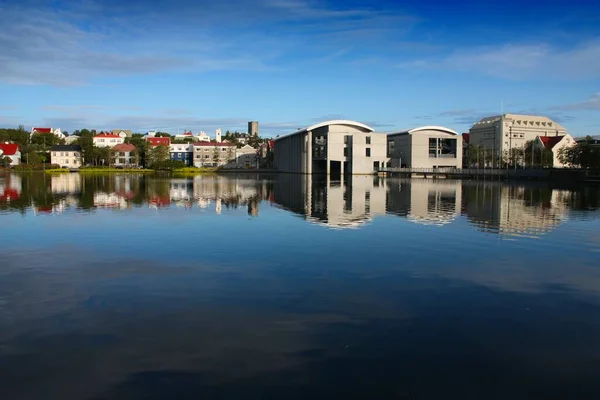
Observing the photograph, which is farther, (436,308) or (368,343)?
(436,308)

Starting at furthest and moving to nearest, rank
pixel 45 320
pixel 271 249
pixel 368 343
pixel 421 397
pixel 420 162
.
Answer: pixel 420 162, pixel 271 249, pixel 45 320, pixel 368 343, pixel 421 397

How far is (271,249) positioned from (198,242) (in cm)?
244

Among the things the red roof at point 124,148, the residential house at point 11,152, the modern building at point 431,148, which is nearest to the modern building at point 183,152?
the red roof at point 124,148

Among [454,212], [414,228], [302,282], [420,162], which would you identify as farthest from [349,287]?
[420,162]

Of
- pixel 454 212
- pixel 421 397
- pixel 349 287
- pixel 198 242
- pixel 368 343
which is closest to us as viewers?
pixel 421 397

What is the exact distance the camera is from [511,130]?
106 m

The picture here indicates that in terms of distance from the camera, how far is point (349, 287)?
358 inches

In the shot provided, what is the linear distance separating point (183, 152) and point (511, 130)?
76048mm

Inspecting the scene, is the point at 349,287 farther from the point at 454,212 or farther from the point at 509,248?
the point at 454,212

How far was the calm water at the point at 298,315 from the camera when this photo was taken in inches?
211

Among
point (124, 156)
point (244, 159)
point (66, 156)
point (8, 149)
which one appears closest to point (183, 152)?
point (124, 156)

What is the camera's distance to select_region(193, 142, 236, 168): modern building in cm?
11961

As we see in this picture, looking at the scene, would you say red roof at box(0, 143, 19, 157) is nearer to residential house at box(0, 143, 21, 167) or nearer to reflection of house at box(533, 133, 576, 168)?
A: residential house at box(0, 143, 21, 167)

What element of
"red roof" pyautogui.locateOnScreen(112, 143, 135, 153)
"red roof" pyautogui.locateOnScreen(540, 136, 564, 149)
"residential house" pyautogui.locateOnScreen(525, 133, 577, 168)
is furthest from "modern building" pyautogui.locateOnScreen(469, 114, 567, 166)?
"red roof" pyautogui.locateOnScreen(112, 143, 135, 153)
